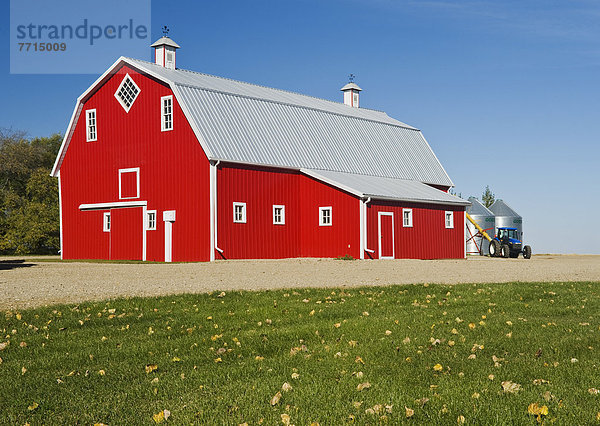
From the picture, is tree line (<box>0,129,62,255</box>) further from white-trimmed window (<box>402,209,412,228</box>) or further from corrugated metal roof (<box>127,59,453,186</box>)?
white-trimmed window (<box>402,209,412,228</box>)

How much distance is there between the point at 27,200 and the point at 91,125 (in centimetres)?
1320

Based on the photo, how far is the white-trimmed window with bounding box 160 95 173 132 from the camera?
27.9 meters

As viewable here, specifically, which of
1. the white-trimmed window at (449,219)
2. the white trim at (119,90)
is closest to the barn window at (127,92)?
the white trim at (119,90)

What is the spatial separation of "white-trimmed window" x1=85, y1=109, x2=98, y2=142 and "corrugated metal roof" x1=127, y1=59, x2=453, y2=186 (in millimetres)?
3475

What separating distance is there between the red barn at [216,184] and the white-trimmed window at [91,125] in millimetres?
50

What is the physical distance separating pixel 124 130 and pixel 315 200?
8.86 metres

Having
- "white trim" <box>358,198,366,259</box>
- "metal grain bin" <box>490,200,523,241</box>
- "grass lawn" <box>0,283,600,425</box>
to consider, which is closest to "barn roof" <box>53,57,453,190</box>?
"white trim" <box>358,198,366,259</box>

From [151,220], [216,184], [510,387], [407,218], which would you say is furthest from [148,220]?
[510,387]

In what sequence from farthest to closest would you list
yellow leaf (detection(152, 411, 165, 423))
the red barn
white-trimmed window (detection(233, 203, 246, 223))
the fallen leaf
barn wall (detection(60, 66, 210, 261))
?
1. white-trimmed window (detection(233, 203, 246, 223))
2. the red barn
3. barn wall (detection(60, 66, 210, 261))
4. the fallen leaf
5. yellow leaf (detection(152, 411, 165, 423))

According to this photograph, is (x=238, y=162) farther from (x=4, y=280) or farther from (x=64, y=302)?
(x=64, y=302)

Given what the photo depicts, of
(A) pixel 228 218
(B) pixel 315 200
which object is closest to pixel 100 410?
(A) pixel 228 218

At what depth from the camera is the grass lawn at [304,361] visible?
553 centimetres

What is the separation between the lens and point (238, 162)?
89.8 feet

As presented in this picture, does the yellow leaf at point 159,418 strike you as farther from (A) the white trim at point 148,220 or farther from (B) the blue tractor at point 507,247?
(B) the blue tractor at point 507,247
